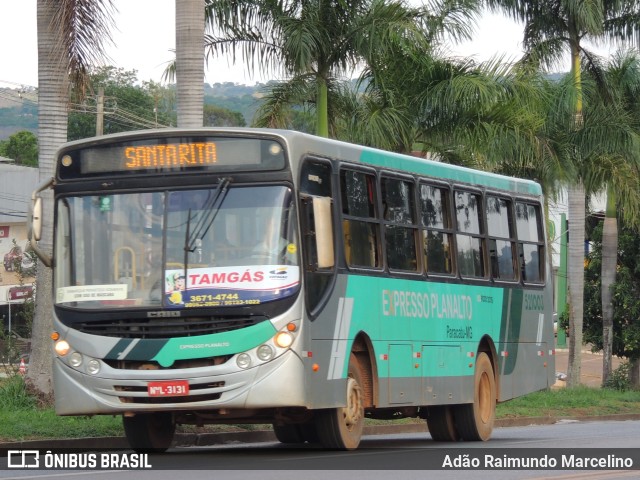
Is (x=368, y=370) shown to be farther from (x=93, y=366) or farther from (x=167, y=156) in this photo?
(x=167, y=156)

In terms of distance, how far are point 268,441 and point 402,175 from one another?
4.80m

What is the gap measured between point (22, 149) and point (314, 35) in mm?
72206

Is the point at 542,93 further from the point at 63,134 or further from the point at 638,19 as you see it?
the point at 63,134

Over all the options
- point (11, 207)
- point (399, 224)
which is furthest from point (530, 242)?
point (11, 207)

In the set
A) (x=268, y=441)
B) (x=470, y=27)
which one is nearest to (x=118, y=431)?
(x=268, y=441)

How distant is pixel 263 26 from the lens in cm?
2677

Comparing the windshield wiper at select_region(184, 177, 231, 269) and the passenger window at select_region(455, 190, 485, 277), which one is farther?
the passenger window at select_region(455, 190, 485, 277)

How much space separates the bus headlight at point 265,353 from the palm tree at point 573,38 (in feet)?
80.4

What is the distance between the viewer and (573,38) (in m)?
37.9

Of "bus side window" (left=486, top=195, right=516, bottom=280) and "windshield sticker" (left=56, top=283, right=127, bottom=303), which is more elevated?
"bus side window" (left=486, top=195, right=516, bottom=280)

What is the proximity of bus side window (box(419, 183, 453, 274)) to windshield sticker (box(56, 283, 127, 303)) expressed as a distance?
4.41 m

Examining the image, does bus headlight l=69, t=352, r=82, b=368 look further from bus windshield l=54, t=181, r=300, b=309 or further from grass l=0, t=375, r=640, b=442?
grass l=0, t=375, r=640, b=442

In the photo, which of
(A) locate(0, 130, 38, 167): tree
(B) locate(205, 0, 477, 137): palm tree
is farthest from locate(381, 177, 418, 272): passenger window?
(A) locate(0, 130, 38, 167): tree

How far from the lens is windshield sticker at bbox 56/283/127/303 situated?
13.9 metres
